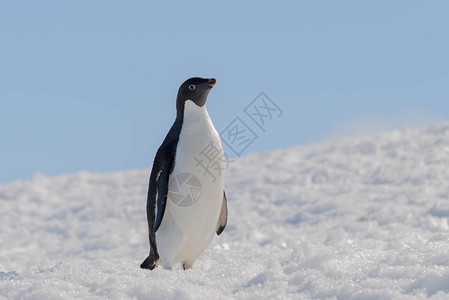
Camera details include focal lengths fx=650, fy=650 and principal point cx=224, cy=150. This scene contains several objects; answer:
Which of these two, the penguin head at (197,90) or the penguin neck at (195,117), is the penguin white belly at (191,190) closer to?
the penguin neck at (195,117)

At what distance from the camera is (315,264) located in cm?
490

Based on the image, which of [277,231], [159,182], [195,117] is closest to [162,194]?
[159,182]

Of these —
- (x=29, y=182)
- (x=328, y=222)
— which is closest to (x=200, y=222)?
(x=328, y=222)

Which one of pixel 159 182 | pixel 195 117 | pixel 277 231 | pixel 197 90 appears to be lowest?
pixel 159 182

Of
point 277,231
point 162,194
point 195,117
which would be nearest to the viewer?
point 162,194

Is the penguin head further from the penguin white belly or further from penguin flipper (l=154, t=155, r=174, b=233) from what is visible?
penguin flipper (l=154, t=155, r=174, b=233)

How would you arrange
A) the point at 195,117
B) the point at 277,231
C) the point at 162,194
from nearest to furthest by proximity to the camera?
the point at 162,194 → the point at 195,117 → the point at 277,231

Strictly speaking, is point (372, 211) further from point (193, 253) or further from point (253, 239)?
point (193, 253)

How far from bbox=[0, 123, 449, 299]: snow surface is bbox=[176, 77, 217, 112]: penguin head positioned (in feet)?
4.68

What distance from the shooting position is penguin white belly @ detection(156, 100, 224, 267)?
5.50 m

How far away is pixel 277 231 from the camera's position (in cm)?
1149

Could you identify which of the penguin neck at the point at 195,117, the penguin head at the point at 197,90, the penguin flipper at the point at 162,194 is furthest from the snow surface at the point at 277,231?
the penguin head at the point at 197,90

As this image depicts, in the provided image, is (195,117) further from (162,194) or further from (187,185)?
(162,194)

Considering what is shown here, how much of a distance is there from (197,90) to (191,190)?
35.5 inches
